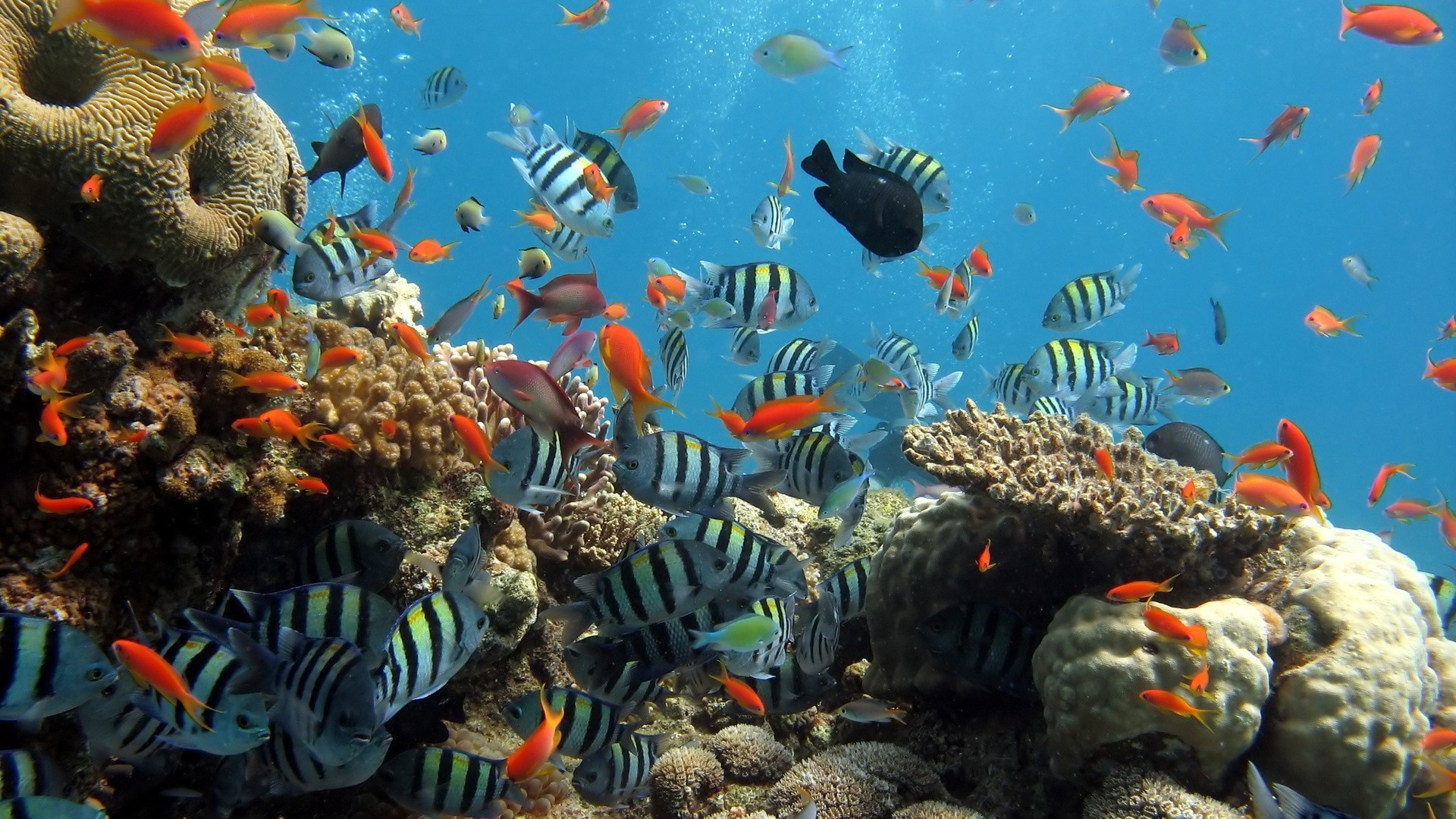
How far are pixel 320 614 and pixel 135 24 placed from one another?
2666 millimetres

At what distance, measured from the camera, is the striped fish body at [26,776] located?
81.4 inches

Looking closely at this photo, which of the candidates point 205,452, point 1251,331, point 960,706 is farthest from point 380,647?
point 1251,331

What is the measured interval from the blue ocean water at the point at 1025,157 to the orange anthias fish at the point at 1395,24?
201 feet

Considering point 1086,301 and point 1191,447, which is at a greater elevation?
point 1086,301

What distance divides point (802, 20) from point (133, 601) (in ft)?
261

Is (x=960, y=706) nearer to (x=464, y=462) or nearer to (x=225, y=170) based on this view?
(x=464, y=462)

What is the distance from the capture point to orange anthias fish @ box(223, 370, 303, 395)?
10.5 feet

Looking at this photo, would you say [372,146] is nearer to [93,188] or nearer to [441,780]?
[93,188]

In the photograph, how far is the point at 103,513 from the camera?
9.45 ft

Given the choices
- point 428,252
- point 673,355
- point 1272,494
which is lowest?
point 1272,494

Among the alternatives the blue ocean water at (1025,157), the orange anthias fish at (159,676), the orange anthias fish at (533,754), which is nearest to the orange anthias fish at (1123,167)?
the orange anthias fish at (533,754)

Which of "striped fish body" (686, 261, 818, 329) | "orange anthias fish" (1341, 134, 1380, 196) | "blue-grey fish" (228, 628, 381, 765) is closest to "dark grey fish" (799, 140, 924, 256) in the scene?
"striped fish body" (686, 261, 818, 329)

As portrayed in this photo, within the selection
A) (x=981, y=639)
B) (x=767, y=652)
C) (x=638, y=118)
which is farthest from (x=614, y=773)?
(x=638, y=118)

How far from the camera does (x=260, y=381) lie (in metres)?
→ 3.19
